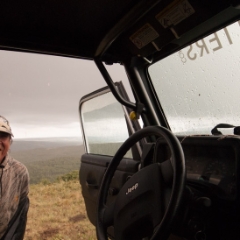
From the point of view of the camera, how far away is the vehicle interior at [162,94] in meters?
0.86

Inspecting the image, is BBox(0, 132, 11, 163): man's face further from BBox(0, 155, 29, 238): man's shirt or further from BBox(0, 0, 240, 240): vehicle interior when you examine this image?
BBox(0, 0, 240, 240): vehicle interior

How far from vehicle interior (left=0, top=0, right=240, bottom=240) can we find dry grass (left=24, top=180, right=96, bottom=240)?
156cm

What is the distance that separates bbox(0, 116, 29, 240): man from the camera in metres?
1.88

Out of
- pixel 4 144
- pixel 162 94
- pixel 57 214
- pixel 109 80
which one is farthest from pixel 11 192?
pixel 57 214

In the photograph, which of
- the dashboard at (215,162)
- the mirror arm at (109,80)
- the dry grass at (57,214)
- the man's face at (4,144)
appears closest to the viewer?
the dashboard at (215,162)

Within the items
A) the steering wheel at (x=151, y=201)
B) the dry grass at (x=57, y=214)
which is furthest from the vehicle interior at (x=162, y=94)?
the dry grass at (x=57, y=214)

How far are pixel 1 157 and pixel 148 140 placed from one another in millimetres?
1206

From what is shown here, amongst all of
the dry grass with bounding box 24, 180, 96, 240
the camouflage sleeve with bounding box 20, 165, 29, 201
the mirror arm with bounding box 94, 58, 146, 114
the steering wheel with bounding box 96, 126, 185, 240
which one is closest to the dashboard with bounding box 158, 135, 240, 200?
the steering wheel with bounding box 96, 126, 185, 240

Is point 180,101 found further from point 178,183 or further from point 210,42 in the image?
point 178,183

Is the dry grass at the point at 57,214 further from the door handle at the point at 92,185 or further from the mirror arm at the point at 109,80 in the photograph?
the mirror arm at the point at 109,80

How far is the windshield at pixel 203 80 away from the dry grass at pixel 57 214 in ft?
5.39

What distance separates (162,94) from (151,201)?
3.45 feet

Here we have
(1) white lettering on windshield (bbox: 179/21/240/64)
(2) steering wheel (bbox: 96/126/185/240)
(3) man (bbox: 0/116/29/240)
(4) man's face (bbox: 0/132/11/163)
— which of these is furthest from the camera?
(4) man's face (bbox: 0/132/11/163)

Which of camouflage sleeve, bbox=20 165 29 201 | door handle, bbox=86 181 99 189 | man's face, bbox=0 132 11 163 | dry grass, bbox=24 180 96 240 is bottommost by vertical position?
dry grass, bbox=24 180 96 240
